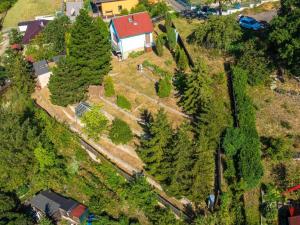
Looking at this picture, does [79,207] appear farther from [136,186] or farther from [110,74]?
[110,74]

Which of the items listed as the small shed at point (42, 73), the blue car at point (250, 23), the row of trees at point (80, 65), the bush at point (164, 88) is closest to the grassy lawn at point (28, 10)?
the small shed at point (42, 73)

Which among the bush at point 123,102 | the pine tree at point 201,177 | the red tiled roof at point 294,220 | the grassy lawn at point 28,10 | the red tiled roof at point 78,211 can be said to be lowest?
the red tiled roof at point 78,211

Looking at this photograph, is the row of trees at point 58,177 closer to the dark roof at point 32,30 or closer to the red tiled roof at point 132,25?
the red tiled roof at point 132,25

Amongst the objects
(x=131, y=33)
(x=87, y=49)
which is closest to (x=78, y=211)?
(x=87, y=49)

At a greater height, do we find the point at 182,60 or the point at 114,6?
the point at 114,6

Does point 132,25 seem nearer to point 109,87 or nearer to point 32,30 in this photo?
point 109,87

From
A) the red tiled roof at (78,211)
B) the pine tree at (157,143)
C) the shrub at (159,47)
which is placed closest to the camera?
the pine tree at (157,143)
